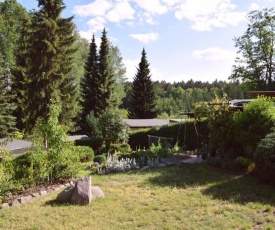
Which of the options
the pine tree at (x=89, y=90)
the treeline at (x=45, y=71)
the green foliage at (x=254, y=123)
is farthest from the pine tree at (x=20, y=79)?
the green foliage at (x=254, y=123)

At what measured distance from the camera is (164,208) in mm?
6484

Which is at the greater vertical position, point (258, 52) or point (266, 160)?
point (258, 52)

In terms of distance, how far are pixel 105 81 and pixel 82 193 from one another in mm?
23693

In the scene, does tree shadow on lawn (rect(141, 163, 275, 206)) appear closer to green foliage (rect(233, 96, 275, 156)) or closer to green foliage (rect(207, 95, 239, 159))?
green foliage (rect(207, 95, 239, 159))

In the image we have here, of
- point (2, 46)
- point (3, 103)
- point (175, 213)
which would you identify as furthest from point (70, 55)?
point (175, 213)

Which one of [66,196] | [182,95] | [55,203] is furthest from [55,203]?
[182,95]

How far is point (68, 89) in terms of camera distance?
2383 cm

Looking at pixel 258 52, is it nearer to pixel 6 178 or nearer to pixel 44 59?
pixel 44 59

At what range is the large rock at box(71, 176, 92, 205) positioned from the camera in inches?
268

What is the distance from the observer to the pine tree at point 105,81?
29.3 m

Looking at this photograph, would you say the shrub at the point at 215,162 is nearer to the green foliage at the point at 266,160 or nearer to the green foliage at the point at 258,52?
the green foliage at the point at 266,160

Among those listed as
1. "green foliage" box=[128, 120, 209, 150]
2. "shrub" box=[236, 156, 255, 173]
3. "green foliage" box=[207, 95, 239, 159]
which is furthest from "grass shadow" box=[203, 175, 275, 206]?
"green foliage" box=[128, 120, 209, 150]

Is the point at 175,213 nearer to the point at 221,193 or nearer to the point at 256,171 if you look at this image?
the point at 221,193

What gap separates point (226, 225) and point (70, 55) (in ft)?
69.0
